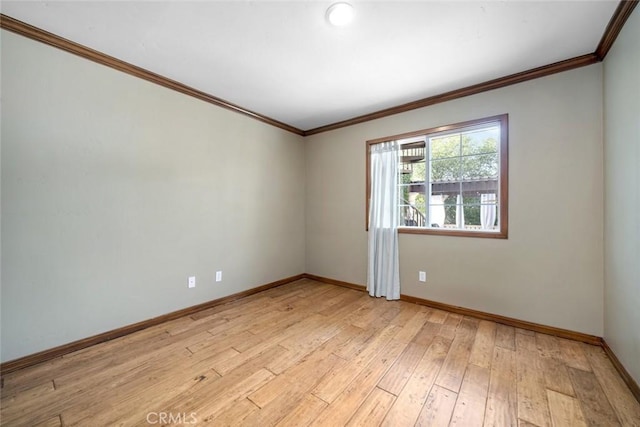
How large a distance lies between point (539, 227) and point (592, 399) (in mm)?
1359

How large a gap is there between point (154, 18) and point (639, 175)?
129 inches

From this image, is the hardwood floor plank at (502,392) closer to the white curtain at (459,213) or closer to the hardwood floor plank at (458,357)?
the hardwood floor plank at (458,357)

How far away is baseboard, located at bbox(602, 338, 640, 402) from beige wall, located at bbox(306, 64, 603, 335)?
20cm

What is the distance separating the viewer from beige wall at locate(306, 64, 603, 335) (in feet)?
6.98

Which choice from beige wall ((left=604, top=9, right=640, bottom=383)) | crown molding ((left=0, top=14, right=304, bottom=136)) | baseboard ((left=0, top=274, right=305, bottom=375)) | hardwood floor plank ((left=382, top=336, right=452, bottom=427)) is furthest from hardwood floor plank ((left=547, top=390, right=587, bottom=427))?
crown molding ((left=0, top=14, right=304, bottom=136))

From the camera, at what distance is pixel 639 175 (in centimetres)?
150

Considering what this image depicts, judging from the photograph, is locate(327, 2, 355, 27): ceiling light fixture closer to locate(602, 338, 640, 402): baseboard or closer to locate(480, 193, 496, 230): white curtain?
locate(480, 193, 496, 230): white curtain

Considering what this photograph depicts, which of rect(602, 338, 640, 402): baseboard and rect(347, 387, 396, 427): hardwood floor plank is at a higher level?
rect(602, 338, 640, 402): baseboard

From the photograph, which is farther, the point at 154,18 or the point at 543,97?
the point at 543,97

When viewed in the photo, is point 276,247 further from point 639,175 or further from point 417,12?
point 639,175

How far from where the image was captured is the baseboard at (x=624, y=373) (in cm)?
150

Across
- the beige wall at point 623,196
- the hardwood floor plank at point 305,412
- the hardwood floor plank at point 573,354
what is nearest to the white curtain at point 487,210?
the beige wall at point 623,196

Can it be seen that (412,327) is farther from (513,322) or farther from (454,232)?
(454,232)

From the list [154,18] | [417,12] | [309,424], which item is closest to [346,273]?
[309,424]
